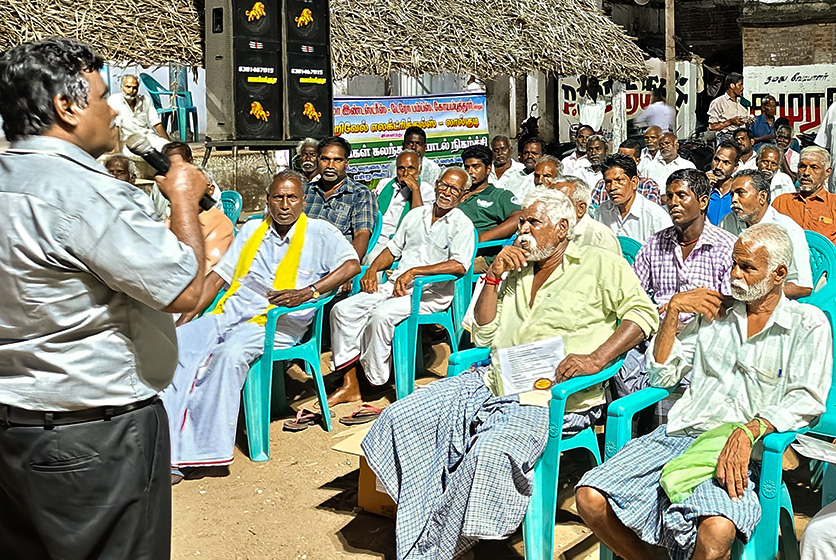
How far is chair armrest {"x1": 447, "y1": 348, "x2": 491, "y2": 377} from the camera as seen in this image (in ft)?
13.3

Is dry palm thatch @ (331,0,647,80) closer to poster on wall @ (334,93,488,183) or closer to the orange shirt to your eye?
poster on wall @ (334,93,488,183)

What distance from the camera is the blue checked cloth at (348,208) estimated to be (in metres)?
6.37

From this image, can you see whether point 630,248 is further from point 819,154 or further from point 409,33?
point 409,33

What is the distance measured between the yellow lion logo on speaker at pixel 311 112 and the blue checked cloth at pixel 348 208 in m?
3.03

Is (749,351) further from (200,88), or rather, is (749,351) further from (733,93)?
(200,88)

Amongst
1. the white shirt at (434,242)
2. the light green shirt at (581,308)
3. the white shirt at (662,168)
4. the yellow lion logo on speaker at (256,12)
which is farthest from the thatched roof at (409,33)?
the light green shirt at (581,308)

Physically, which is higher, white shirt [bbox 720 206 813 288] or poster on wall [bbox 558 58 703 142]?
poster on wall [bbox 558 58 703 142]

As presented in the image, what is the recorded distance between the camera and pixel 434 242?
607 centimetres

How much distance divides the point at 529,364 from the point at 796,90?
52.5 ft

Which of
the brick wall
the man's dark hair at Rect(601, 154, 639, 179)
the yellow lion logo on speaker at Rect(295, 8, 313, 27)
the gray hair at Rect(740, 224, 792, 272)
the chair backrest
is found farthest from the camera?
the brick wall

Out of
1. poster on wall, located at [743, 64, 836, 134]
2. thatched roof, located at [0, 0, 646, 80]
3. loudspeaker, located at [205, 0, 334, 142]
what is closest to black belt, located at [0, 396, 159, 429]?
thatched roof, located at [0, 0, 646, 80]

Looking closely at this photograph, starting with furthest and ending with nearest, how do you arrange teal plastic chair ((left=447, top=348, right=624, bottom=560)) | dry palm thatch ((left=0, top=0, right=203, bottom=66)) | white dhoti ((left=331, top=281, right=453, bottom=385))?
dry palm thatch ((left=0, top=0, right=203, bottom=66))
white dhoti ((left=331, top=281, right=453, bottom=385))
teal plastic chair ((left=447, top=348, right=624, bottom=560))

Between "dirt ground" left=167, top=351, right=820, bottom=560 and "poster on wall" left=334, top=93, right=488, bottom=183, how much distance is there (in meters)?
5.55

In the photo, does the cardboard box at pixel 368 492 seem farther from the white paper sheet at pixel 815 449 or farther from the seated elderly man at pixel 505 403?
the white paper sheet at pixel 815 449
